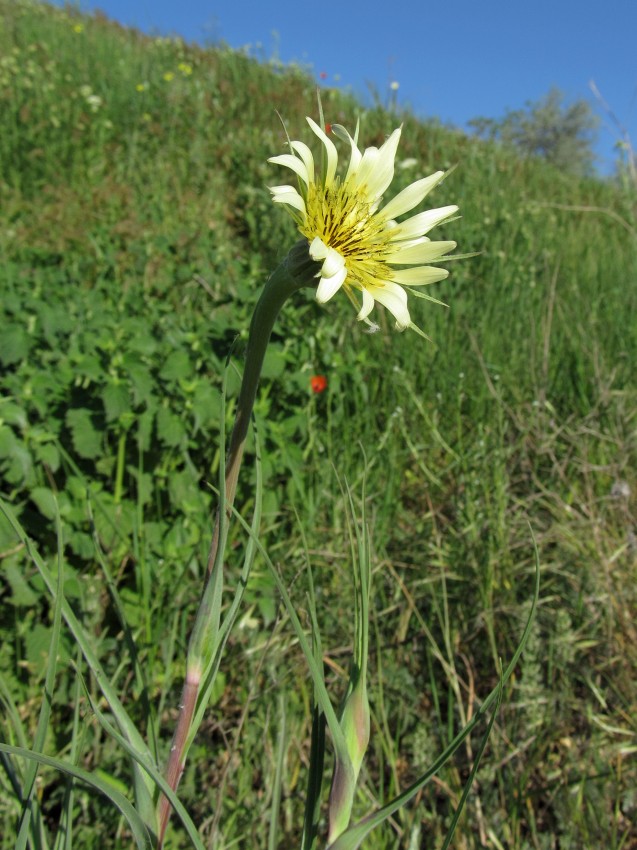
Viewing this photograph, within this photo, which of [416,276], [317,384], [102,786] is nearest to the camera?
[102,786]

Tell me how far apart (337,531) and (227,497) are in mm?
1211

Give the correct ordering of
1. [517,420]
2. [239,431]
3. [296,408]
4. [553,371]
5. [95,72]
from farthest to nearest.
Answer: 1. [95,72]
2. [553,371]
3. [517,420]
4. [296,408]
5. [239,431]

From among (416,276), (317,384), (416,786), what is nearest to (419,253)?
(416,276)

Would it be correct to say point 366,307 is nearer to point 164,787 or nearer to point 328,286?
point 328,286

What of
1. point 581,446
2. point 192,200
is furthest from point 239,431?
point 192,200

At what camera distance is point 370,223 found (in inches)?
31.9

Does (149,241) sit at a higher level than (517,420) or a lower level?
higher

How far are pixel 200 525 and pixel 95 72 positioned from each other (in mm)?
5527

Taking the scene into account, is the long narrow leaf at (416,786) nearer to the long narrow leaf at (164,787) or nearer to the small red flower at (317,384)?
the long narrow leaf at (164,787)

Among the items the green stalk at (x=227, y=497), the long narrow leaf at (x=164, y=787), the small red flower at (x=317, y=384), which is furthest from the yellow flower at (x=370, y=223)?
the small red flower at (x=317, y=384)

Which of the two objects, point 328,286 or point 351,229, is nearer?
point 328,286

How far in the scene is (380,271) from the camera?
2.59ft

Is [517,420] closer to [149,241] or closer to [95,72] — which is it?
[149,241]

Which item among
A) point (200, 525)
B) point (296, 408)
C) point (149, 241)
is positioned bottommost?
point (200, 525)
